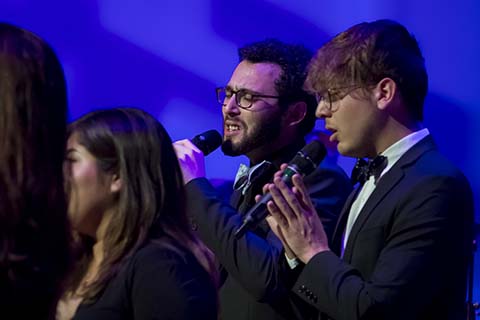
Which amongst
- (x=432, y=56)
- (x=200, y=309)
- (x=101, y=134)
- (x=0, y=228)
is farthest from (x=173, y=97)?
(x=0, y=228)

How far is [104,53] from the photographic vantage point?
8.74 feet

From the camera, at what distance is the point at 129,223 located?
4.86ft

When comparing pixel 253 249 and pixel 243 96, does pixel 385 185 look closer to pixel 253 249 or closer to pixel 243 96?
pixel 253 249

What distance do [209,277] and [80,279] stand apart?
0.84 ft

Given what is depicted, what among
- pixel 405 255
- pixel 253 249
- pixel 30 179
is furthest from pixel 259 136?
pixel 30 179

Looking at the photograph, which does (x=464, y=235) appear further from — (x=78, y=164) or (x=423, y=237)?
(x=78, y=164)

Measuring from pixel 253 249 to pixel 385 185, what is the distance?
1.42 feet

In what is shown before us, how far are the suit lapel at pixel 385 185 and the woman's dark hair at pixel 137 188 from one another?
37 centimetres

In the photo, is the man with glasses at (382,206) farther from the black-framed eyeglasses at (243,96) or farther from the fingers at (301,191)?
the black-framed eyeglasses at (243,96)

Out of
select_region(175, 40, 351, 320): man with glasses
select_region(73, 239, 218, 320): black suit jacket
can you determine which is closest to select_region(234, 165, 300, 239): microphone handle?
select_region(175, 40, 351, 320): man with glasses

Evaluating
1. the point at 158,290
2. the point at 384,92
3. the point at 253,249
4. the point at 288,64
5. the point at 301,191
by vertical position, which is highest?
the point at 384,92

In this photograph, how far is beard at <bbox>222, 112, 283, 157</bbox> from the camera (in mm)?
2373

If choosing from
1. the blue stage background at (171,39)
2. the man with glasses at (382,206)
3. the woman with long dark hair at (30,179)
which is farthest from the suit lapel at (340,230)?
the woman with long dark hair at (30,179)

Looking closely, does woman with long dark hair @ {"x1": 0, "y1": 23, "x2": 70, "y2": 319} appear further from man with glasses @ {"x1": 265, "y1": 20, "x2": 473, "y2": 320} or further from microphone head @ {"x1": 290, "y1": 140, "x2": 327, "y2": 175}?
microphone head @ {"x1": 290, "y1": 140, "x2": 327, "y2": 175}
